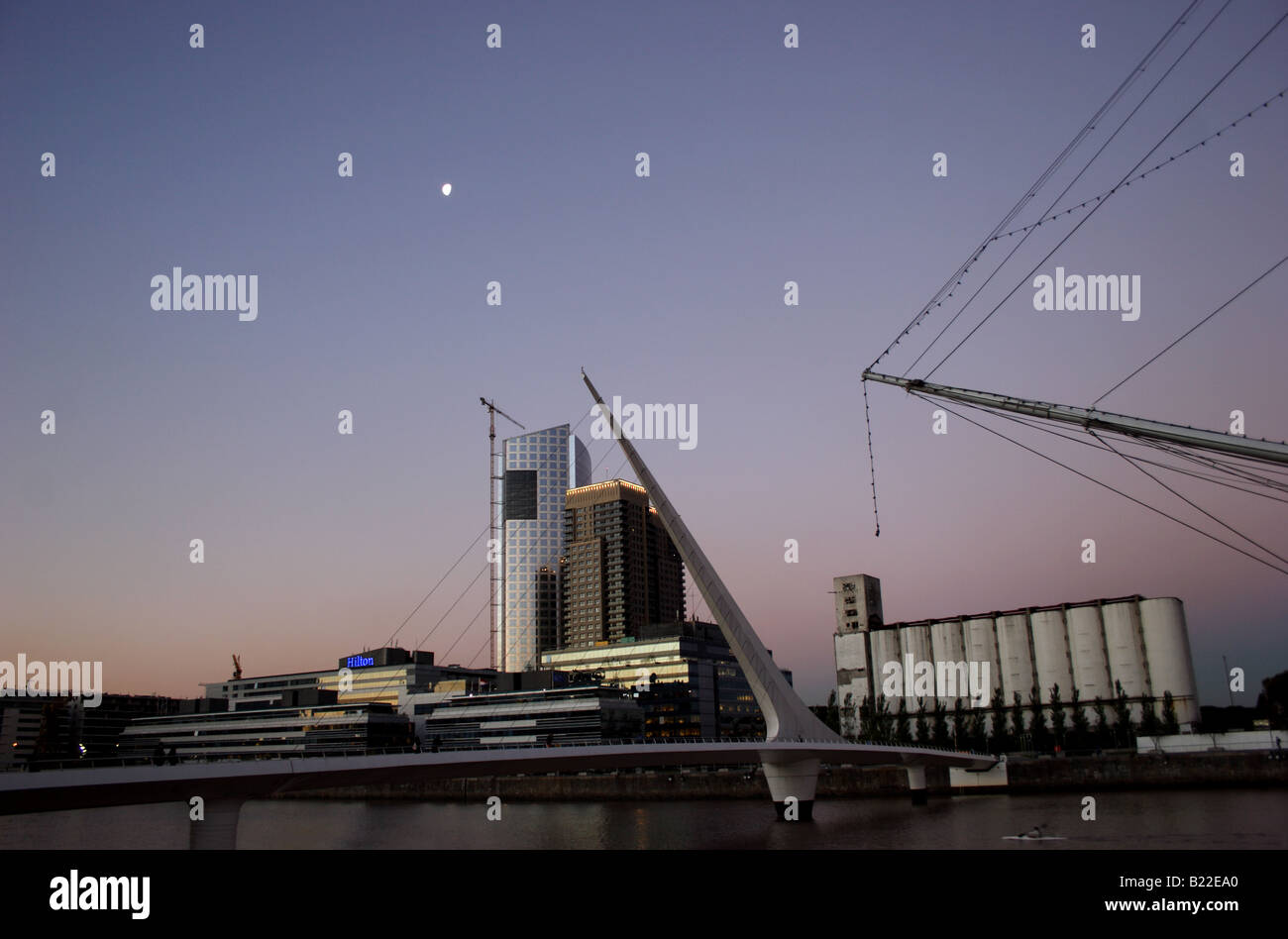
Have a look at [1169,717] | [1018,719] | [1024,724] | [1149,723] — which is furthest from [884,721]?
[1169,717]

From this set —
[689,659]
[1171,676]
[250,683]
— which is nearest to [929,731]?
[1171,676]

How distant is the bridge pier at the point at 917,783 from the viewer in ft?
226

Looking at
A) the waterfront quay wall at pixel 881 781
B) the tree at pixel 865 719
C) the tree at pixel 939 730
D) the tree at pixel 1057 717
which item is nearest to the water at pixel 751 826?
the waterfront quay wall at pixel 881 781

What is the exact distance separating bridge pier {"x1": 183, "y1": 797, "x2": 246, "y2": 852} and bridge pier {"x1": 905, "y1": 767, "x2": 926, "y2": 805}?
52.9 metres

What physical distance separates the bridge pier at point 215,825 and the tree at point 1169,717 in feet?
309

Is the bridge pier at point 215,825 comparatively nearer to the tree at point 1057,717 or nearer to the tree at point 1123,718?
the tree at point 1057,717

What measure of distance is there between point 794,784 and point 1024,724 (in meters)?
68.2

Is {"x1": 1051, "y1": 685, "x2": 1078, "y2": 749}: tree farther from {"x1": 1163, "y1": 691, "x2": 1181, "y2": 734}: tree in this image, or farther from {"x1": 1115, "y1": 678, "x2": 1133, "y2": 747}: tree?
{"x1": 1163, "y1": 691, "x2": 1181, "y2": 734}: tree

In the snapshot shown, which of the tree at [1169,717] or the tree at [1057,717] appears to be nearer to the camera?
the tree at [1169,717]
